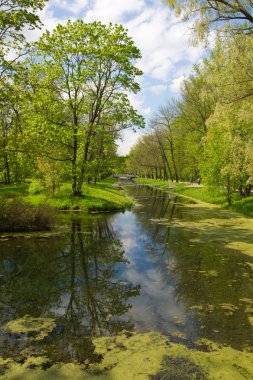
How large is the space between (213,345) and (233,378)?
3.55ft

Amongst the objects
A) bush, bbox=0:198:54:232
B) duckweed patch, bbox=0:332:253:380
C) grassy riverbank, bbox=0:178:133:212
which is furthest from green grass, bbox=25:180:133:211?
duckweed patch, bbox=0:332:253:380

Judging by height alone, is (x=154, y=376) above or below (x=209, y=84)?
below

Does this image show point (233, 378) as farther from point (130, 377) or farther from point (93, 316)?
point (93, 316)

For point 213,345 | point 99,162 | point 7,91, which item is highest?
point 7,91

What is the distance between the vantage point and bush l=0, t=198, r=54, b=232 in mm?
16375

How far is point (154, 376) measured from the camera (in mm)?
5316

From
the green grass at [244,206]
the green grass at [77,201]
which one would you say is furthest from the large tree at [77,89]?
the green grass at [244,206]

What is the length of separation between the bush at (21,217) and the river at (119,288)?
0.87 m

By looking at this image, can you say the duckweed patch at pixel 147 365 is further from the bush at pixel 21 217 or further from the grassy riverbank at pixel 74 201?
the grassy riverbank at pixel 74 201

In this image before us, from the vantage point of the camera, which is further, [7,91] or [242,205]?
[242,205]

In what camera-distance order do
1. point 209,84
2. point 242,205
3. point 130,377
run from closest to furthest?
1. point 130,377
2. point 209,84
3. point 242,205

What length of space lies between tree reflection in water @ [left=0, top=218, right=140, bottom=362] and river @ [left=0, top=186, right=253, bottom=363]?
0.02m

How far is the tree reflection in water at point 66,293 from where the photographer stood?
6355 millimetres

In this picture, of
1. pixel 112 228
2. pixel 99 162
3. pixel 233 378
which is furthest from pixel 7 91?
pixel 233 378
